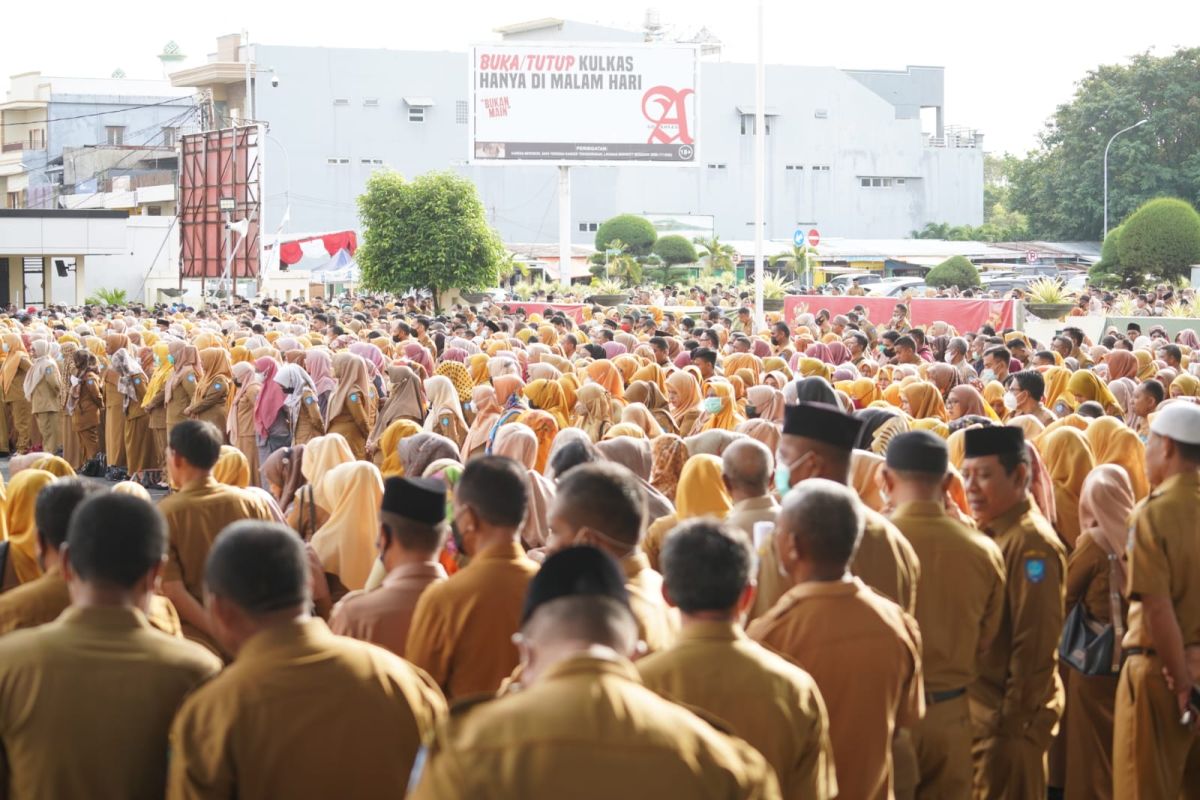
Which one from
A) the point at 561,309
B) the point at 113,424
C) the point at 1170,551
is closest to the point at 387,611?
the point at 1170,551

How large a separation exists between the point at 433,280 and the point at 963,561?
33.1 metres

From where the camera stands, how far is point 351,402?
45.5 ft

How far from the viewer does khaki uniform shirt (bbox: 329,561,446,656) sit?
458 cm

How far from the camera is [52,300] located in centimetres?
5259

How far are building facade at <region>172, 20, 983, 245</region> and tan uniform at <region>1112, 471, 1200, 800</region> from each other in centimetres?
5599

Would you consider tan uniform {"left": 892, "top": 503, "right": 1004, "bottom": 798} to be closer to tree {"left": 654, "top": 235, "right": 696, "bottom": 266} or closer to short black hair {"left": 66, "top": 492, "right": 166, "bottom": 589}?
short black hair {"left": 66, "top": 492, "right": 166, "bottom": 589}

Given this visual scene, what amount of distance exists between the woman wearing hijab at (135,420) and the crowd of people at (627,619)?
8659 millimetres

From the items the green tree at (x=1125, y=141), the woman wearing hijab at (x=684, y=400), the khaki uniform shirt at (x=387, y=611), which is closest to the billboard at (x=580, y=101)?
the green tree at (x=1125, y=141)

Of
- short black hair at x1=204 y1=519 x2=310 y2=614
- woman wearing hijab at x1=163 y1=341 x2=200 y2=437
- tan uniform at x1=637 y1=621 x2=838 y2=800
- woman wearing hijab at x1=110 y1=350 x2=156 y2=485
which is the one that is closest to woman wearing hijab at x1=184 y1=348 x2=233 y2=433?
woman wearing hijab at x1=163 y1=341 x2=200 y2=437

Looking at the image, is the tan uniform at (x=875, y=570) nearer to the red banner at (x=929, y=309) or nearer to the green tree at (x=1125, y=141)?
the red banner at (x=929, y=309)

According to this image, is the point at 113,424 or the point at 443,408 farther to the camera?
the point at 113,424

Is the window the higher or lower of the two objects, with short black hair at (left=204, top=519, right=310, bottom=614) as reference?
higher

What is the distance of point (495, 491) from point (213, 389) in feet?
37.4

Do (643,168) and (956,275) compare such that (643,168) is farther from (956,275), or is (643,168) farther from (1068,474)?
(1068,474)
